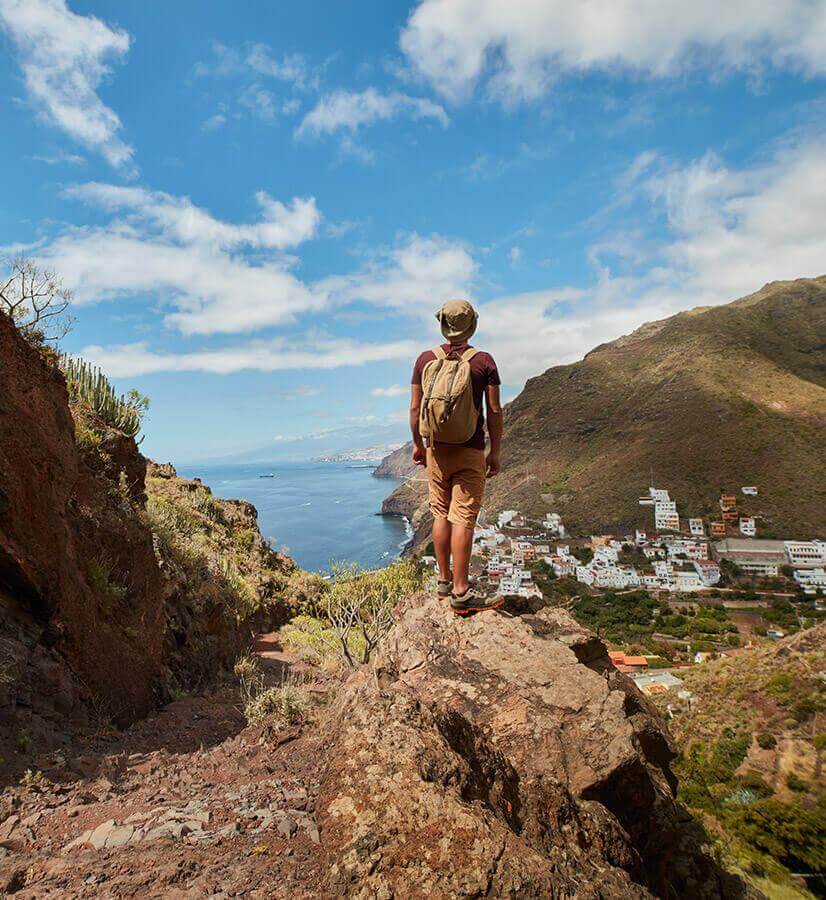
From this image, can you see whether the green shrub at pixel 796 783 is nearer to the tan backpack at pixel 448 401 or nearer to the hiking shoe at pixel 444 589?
the hiking shoe at pixel 444 589

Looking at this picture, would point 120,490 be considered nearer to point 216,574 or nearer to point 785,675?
point 216,574

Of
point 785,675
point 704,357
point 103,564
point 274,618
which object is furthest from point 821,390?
point 103,564

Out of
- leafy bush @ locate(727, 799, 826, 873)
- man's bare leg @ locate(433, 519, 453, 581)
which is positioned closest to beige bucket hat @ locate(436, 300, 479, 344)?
man's bare leg @ locate(433, 519, 453, 581)

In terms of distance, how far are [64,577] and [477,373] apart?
144 inches

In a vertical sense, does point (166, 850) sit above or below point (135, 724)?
above

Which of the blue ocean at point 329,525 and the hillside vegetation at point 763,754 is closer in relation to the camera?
the hillside vegetation at point 763,754

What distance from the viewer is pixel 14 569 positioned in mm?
3732

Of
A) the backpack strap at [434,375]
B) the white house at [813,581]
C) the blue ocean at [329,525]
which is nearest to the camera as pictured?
the backpack strap at [434,375]

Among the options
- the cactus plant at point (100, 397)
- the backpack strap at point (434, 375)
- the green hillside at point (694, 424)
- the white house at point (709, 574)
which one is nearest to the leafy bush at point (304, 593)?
the cactus plant at point (100, 397)

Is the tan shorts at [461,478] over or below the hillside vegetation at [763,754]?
over

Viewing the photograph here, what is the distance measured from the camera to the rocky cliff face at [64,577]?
3604 millimetres

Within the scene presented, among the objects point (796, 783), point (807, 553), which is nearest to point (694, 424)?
point (807, 553)

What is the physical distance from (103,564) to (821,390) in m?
93.4

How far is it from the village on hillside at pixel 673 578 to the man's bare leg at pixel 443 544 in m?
40.0
